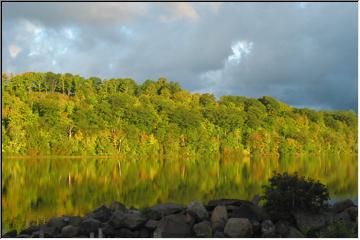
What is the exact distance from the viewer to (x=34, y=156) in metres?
40.1

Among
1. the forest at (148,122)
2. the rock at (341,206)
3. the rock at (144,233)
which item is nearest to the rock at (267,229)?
the rock at (341,206)

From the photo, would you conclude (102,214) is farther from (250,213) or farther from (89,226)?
(250,213)

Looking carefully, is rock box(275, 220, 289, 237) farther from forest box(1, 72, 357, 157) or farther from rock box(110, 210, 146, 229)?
forest box(1, 72, 357, 157)

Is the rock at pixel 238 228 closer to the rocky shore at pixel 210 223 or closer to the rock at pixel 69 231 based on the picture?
the rocky shore at pixel 210 223

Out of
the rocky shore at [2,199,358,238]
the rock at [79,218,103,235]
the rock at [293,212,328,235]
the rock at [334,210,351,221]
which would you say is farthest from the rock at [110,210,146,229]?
the rock at [334,210,351,221]

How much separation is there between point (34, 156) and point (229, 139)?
64.5ft

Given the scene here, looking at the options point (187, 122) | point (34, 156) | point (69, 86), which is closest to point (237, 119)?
point (187, 122)

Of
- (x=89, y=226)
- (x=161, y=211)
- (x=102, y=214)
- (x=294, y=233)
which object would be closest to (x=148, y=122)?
(x=102, y=214)

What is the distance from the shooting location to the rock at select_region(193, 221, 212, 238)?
314 inches

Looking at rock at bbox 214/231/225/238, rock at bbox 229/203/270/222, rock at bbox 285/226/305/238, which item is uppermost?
rock at bbox 229/203/270/222

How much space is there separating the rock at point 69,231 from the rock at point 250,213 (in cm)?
255

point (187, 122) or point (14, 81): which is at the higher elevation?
point (14, 81)

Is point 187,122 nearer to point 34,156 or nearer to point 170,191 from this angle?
point 34,156

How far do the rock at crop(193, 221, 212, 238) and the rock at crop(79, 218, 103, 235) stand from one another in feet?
5.27
